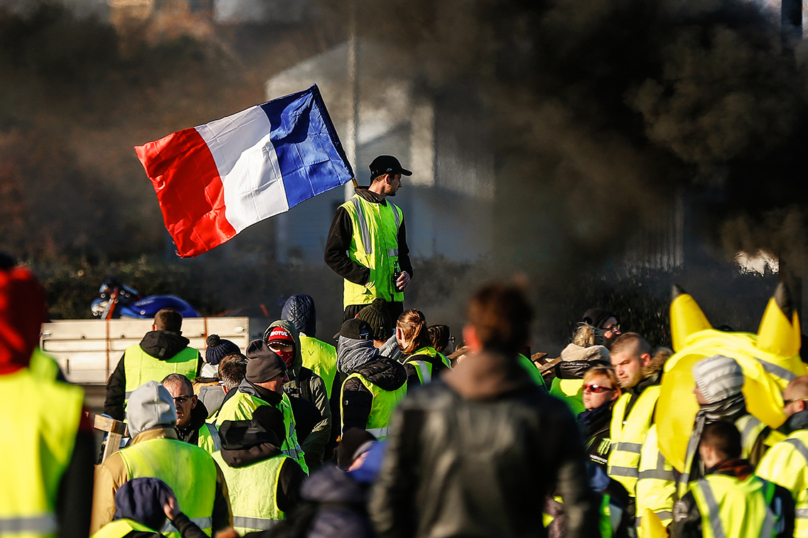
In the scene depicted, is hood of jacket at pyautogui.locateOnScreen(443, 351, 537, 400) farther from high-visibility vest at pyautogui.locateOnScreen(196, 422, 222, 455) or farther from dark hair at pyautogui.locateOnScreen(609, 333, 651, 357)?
high-visibility vest at pyautogui.locateOnScreen(196, 422, 222, 455)

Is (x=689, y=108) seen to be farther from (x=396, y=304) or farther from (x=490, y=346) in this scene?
(x=490, y=346)

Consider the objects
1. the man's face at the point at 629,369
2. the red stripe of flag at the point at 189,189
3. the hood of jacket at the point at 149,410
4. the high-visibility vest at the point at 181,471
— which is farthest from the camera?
the red stripe of flag at the point at 189,189

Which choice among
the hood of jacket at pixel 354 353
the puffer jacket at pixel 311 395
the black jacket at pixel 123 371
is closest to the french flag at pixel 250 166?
the black jacket at pixel 123 371

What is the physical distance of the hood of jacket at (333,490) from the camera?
7.29ft

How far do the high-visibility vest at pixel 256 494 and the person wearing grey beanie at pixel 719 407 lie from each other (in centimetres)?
156

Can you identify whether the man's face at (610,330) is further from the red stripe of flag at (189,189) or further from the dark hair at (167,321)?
the dark hair at (167,321)

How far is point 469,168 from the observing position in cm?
1476

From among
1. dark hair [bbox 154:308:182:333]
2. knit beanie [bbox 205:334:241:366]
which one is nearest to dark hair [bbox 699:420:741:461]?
dark hair [bbox 154:308:182:333]

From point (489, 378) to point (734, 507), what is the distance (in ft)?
4.25

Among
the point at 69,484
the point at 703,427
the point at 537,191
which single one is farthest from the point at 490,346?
the point at 537,191

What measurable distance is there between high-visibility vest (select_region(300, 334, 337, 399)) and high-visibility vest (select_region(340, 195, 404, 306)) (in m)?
0.40

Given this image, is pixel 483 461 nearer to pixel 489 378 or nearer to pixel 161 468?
pixel 489 378

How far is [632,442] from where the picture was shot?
3.81 metres

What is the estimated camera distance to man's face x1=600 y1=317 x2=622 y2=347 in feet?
20.9
